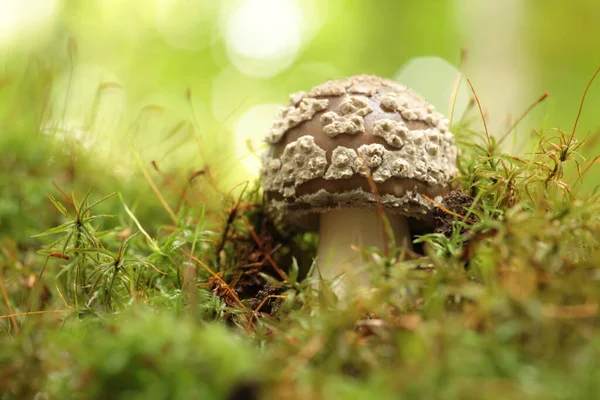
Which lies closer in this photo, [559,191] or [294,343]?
[294,343]

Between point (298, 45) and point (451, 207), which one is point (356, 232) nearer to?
point (451, 207)

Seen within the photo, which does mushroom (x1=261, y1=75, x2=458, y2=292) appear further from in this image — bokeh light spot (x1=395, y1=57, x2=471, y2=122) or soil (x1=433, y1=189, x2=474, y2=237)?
bokeh light spot (x1=395, y1=57, x2=471, y2=122)

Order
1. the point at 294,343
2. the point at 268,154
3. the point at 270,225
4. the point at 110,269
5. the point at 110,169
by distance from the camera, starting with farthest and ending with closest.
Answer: the point at 110,169
the point at 270,225
the point at 268,154
the point at 110,269
the point at 294,343

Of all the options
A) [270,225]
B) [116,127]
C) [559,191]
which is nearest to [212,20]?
[116,127]

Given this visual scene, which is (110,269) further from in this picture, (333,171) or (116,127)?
(116,127)

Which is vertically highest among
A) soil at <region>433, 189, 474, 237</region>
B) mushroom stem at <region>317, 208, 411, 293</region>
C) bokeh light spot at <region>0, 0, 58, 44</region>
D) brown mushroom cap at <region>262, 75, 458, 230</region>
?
bokeh light spot at <region>0, 0, 58, 44</region>

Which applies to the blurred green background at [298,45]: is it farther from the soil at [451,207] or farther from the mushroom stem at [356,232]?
the soil at [451,207]

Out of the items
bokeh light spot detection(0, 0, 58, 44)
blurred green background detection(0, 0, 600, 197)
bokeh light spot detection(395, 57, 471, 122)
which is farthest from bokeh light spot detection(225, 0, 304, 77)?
bokeh light spot detection(0, 0, 58, 44)
